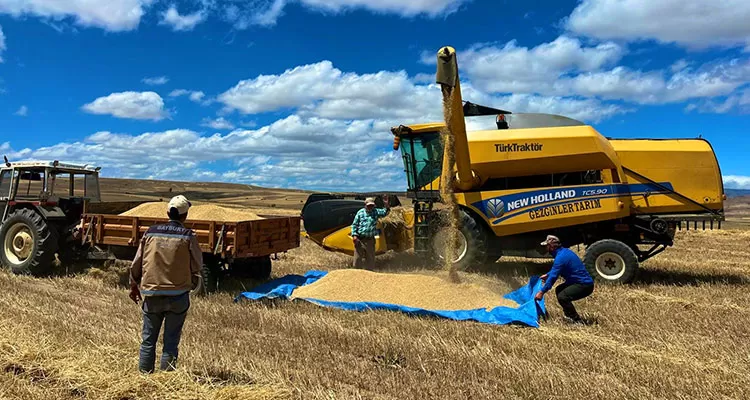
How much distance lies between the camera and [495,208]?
29.0 ft

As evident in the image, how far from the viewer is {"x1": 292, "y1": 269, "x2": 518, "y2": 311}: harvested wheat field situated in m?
6.52

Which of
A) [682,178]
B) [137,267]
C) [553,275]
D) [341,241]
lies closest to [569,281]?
[553,275]

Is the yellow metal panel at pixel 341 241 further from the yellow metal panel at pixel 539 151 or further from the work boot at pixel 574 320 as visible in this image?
the work boot at pixel 574 320

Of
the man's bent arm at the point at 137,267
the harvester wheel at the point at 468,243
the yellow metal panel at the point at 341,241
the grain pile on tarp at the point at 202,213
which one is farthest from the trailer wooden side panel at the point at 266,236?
the man's bent arm at the point at 137,267

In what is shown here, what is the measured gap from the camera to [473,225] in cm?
882

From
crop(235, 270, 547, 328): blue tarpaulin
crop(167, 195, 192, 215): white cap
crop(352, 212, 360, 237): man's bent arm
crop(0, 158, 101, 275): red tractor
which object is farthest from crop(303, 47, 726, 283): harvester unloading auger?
crop(0, 158, 101, 275): red tractor

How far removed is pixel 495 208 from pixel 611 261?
1.96 metres

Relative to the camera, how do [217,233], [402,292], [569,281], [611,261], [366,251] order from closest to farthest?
[569,281]
[402,292]
[217,233]
[611,261]
[366,251]

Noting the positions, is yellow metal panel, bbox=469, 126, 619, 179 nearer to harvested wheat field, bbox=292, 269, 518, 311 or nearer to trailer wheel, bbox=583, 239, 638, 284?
trailer wheel, bbox=583, 239, 638, 284

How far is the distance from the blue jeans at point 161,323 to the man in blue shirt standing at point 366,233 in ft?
16.0

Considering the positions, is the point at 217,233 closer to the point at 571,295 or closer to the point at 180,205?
the point at 180,205

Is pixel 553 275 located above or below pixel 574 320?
above

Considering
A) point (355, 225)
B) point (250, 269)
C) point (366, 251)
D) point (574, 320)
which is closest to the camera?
point (574, 320)

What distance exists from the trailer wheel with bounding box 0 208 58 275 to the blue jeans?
5.68m
